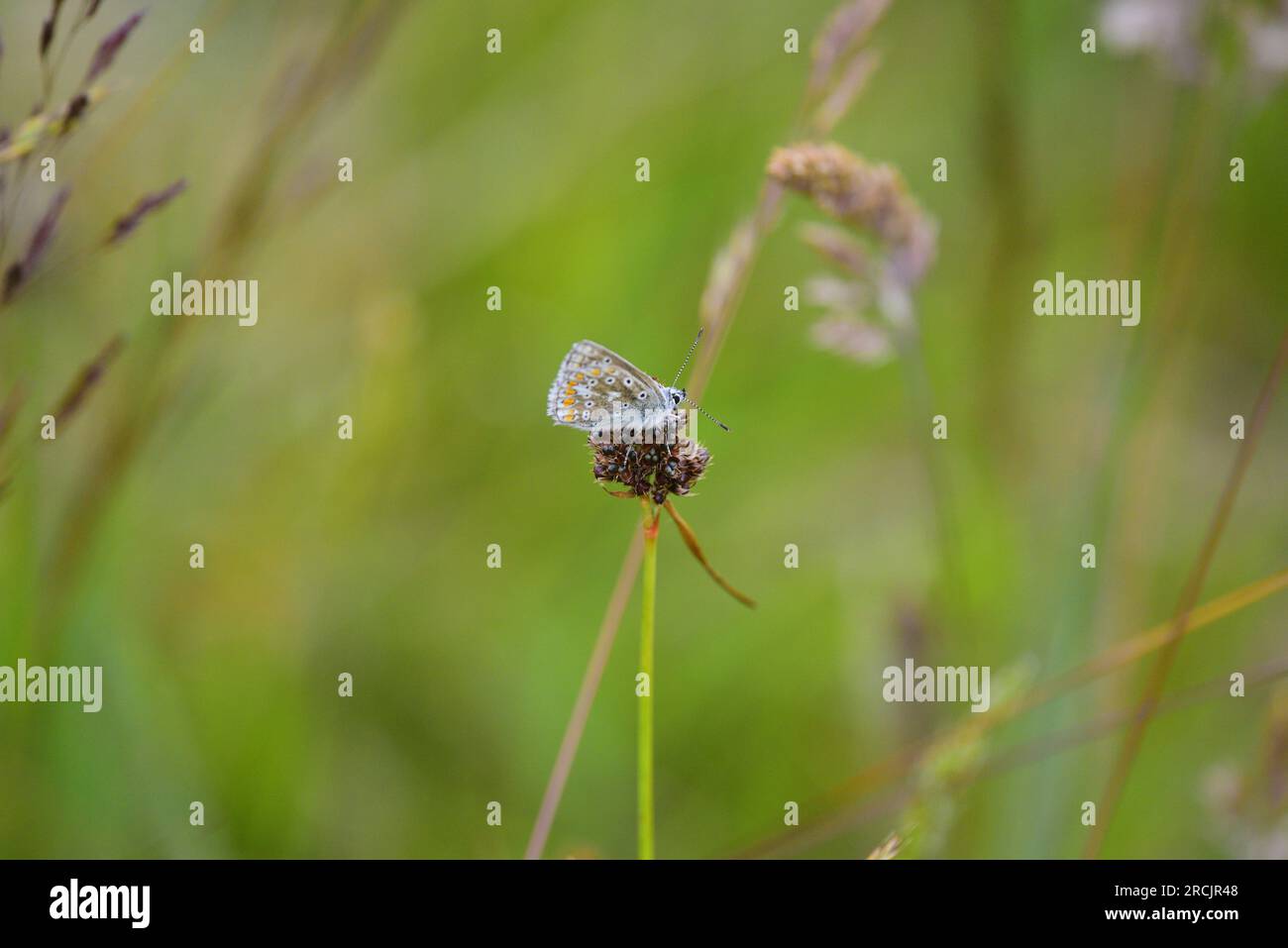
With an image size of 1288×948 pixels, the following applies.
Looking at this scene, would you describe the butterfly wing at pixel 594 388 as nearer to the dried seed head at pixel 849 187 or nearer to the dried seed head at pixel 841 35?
the dried seed head at pixel 849 187

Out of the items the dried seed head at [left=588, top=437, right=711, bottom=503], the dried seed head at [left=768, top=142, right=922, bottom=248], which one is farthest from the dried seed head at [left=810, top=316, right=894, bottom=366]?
the dried seed head at [left=588, top=437, right=711, bottom=503]

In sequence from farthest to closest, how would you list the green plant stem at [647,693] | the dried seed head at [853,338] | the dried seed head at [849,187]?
the dried seed head at [853,338]
the dried seed head at [849,187]
the green plant stem at [647,693]

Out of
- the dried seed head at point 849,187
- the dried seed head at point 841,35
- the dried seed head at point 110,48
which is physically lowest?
the dried seed head at point 849,187

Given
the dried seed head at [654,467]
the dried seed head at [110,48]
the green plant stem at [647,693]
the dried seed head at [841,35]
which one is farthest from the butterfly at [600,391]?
the dried seed head at [110,48]

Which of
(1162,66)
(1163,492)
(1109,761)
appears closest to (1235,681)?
(1109,761)

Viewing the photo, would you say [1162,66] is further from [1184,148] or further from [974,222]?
[974,222]

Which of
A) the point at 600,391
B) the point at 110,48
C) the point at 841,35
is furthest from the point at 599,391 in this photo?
the point at 110,48

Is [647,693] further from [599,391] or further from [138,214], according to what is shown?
[138,214]

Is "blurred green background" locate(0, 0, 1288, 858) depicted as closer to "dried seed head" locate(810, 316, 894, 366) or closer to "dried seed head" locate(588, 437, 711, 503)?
"dried seed head" locate(810, 316, 894, 366)
